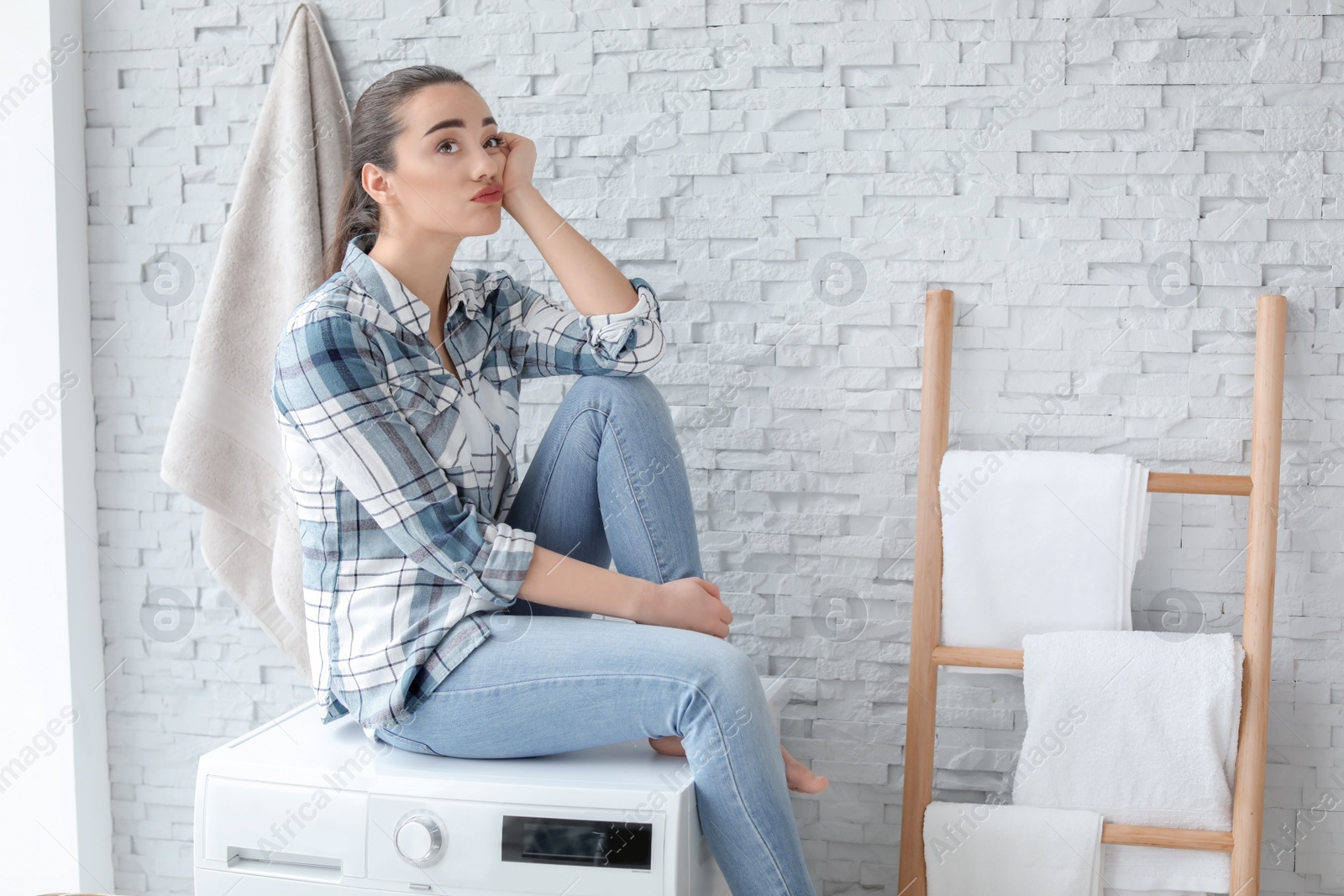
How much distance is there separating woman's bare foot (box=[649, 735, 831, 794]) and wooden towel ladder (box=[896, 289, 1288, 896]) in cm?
24

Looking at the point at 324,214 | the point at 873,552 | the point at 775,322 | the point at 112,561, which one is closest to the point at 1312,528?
the point at 873,552

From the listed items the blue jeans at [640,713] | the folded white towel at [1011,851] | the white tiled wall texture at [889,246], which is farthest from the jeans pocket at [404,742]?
the folded white towel at [1011,851]

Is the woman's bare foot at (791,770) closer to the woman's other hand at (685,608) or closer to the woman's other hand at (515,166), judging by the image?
the woman's other hand at (685,608)

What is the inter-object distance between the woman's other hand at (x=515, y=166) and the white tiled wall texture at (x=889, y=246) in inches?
7.5

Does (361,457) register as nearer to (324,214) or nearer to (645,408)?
(645,408)

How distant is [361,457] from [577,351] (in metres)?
0.32

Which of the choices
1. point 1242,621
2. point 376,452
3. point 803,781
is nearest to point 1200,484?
point 1242,621

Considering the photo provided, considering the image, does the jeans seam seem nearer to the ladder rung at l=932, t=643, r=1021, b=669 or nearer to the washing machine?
the washing machine

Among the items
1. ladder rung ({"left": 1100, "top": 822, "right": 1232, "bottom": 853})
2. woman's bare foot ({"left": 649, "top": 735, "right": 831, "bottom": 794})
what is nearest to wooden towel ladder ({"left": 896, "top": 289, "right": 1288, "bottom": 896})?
ladder rung ({"left": 1100, "top": 822, "right": 1232, "bottom": 853})

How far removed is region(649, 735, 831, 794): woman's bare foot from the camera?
106cm

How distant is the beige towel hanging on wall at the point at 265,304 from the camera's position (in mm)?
1424

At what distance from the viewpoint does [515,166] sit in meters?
1.24

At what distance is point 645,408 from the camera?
117cm

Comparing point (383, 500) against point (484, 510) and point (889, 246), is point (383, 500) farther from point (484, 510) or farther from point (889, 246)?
point (889, 246)
